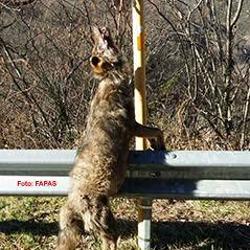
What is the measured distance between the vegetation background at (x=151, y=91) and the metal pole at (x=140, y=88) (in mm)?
241

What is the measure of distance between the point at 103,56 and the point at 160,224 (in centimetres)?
161

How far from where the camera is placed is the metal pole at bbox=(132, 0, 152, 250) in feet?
18.2

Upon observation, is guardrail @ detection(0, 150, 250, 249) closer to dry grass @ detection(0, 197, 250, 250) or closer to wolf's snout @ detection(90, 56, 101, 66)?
dry grass @ detection(0, 197, 250, 250)

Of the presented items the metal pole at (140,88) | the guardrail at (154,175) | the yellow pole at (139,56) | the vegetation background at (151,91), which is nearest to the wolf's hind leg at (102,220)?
the guardrail at (154,175)

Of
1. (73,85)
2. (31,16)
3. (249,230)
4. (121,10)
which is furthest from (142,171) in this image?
(31,16)

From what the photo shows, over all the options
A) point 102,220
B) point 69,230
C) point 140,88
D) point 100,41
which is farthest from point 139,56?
point 69,230

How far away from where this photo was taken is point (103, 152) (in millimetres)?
5297

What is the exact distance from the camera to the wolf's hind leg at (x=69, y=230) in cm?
517

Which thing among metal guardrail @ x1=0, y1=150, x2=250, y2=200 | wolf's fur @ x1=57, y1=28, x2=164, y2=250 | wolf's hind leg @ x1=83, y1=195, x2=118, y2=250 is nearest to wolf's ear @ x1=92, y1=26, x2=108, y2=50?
wolf's fur @ x1=57, y1=28, x2=164, y2=250

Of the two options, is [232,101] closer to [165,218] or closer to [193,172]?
[165,218]

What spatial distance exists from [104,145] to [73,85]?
416cm

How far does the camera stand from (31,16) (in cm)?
958

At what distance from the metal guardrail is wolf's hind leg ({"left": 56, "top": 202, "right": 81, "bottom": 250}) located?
0.31m

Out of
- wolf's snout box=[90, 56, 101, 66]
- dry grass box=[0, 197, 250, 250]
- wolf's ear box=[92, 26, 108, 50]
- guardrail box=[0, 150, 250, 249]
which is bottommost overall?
dry grass box=[0, 197, 250, 250]
